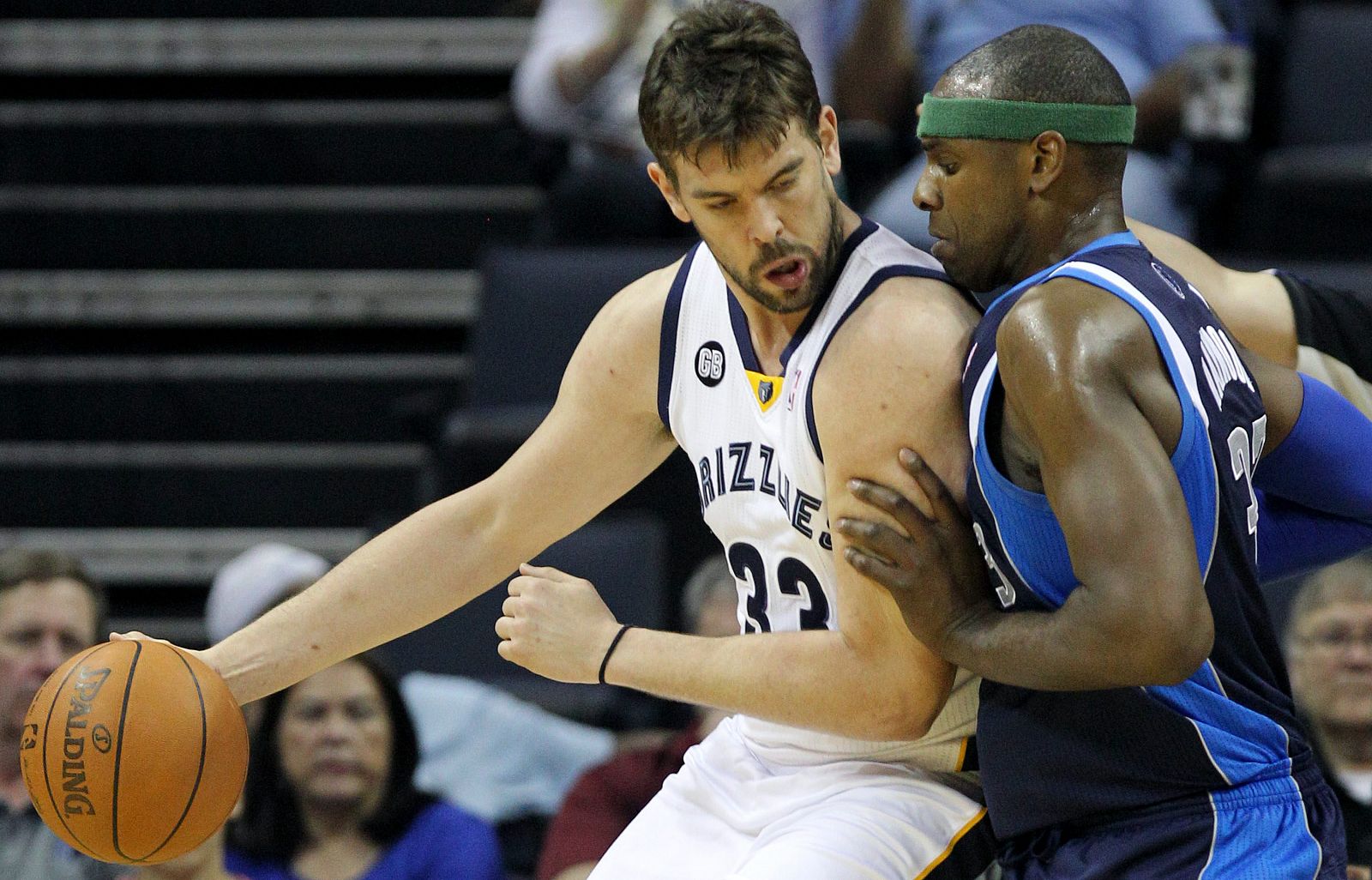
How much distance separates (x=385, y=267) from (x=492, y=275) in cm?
147

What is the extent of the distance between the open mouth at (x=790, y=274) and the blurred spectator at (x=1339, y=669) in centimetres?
219

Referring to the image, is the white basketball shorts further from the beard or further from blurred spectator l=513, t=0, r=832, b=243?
blurred spectator l=513, t=0, r=832, b=243

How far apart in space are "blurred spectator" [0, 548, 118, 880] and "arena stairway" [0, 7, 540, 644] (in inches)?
101

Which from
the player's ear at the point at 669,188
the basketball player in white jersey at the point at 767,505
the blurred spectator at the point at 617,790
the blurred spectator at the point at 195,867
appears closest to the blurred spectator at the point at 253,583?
the blurred spectator at the point at 617,790

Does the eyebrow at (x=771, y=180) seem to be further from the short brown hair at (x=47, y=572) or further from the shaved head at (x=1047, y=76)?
the short brown hair at (x=47, y=572)

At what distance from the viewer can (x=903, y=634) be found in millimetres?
2727

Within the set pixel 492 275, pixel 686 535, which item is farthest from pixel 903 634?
pixel 492 275

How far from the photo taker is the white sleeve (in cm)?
668

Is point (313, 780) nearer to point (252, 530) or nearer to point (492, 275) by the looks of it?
point (492, 275)

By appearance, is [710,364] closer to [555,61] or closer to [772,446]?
[772,446]

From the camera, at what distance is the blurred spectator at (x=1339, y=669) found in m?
4.41

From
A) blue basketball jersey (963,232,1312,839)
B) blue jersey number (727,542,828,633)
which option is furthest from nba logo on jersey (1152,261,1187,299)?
blue jersey number (727,542,828,633)

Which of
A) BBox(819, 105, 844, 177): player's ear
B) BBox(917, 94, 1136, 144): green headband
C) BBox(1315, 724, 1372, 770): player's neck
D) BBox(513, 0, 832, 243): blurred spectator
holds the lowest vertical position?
BBox(1315, 724, 1372, 770): player's neck

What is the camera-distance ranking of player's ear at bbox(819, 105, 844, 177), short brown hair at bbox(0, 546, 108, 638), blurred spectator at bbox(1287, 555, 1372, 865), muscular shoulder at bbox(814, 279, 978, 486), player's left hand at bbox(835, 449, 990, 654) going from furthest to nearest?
1. short brown hair at bbox(0, 546, 108, 638)
2. blurred spectator at bbox(1287, 555, 1372, 865)
3. player's ear at bbox(819, 105, 844, 177)
4. muscular shoulder at bbox(814, 279, 978, 486)
5. player's left hand at bbox(835, 449, 990, 654)
